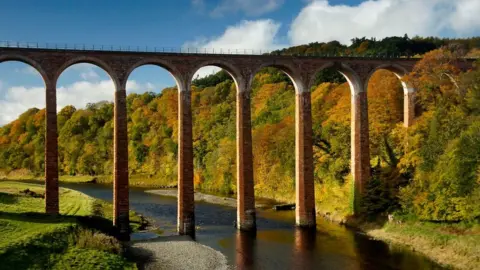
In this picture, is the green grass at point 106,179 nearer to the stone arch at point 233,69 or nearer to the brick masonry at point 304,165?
the brick masonry at point 304,165

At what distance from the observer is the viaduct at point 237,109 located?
32.6 metres

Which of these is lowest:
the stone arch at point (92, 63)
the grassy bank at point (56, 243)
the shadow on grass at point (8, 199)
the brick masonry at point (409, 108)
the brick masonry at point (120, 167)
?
the grassy bank at point (56, 243)

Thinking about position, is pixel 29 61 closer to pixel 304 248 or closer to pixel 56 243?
pixel 56 243

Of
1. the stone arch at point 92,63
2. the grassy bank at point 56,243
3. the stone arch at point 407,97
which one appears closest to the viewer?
the grassy bank at point 56,243

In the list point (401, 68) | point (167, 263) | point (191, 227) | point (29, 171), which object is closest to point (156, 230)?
point (191, 227)

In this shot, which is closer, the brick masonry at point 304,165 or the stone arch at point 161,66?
the stone arch at point 161,66

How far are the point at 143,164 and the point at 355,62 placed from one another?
5946 cm

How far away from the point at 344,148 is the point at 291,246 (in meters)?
16.0

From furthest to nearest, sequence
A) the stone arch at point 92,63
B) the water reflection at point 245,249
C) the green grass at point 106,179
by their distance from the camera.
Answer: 1. the green grass at point 106,179
2. the stone arch at point 92,63
3. the water reflection at point 245,249

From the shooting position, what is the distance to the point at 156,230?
37500 mm

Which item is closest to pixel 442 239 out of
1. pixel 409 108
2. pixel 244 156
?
pixel 409 108

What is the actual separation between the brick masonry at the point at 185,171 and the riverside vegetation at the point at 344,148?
45.8 ft

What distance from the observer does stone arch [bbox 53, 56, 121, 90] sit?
3278 cm

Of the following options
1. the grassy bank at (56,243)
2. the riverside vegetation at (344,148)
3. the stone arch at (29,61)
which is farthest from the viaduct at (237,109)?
the grassy bank at (56,243)
